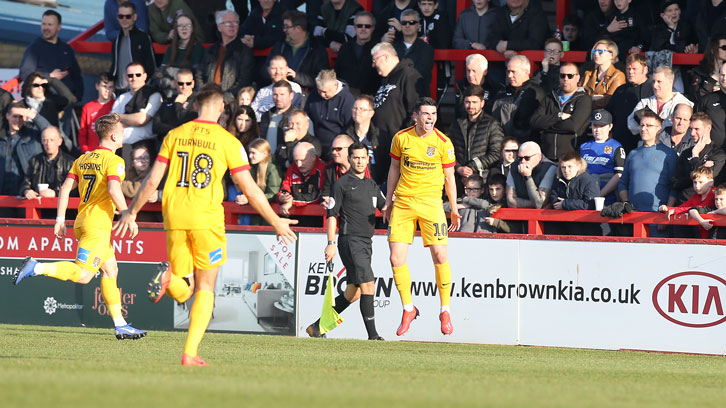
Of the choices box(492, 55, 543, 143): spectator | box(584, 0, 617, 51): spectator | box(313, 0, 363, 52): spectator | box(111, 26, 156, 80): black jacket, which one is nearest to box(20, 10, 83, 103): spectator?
box(111, 26, 156, 80): black jacket

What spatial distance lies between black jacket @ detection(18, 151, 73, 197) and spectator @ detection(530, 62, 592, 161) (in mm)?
6512

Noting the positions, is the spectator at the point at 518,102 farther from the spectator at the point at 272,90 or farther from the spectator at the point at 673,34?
the spectator at the point at 272,90

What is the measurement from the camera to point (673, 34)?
14.2 meters

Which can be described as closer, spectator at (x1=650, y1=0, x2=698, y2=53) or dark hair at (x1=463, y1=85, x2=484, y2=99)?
dark hair at (x1=463, y1=85, x2=484, y2=99)

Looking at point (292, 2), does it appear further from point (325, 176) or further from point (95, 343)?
point (95, 343)

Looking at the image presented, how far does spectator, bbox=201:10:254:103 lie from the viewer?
625 inches

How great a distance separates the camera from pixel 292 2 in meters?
16.6

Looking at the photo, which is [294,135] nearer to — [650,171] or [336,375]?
[650,171]

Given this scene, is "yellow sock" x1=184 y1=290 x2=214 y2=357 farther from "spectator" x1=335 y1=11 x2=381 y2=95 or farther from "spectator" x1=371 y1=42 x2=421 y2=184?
"spectator" x1=335 y1=11 x2=381 y2=95

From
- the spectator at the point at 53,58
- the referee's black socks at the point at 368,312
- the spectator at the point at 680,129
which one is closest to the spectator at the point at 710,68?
the spectator at the point at 680,129

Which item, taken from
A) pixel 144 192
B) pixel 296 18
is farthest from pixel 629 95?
pixel 144 192

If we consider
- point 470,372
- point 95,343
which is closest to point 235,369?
point 470,372

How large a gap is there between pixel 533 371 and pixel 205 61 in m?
9.00

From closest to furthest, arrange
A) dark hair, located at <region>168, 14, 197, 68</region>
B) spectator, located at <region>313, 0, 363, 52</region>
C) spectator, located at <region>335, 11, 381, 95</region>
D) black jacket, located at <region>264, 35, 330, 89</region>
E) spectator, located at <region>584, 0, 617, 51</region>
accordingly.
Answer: spectator, located at <region>584, 0, 617, 51</region>
spectator, located at <region>335, 11, 381, 95</region>
black jacket, located at <region>264, 35, 330, 89</region>
spectator, located at <region>313, 0, 363, 52</region>
dark hair, located at <region>168, 14, 197, 68</region>
